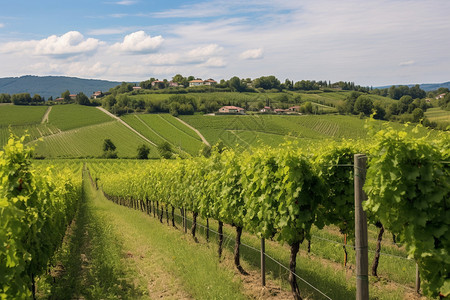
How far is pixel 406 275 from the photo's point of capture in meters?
8.83

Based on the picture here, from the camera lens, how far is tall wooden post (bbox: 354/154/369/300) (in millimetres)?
4707

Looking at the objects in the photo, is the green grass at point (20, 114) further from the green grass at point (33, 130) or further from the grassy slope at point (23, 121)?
the green grass at point (33, 130)

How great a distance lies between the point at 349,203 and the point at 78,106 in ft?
424

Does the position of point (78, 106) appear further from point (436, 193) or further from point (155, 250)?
point (436, 193)

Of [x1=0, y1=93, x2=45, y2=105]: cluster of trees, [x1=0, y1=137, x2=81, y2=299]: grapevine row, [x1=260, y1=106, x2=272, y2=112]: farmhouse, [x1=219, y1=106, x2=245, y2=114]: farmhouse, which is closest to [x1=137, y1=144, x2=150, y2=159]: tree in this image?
[x1=219, y1=106, x2=245, y2=114]: farmhouse

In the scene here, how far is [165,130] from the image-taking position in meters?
91.5

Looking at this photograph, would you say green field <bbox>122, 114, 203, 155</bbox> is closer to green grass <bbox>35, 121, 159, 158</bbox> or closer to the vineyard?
green grass <bbox>35, 121, 159, 158</bbox>

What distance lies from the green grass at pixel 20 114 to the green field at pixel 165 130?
24855 millimetres

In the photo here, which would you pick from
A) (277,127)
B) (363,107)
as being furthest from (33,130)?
(363,107)

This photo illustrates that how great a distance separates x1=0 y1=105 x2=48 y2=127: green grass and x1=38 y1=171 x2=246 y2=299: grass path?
97.4 meters

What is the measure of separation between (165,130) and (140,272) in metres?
83.1

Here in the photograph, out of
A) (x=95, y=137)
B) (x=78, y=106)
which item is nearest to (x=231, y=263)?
(x=95, y=137)

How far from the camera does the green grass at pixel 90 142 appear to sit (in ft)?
259

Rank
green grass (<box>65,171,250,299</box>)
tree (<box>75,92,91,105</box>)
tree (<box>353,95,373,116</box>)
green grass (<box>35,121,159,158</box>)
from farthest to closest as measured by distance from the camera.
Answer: tree (<box>75,92,91,105</box>) → tree (<box>353,95,373,116</box>) → green grass (<box>35,121,159,158</box>) → green grass (<box>65,171,250,299</box>)
